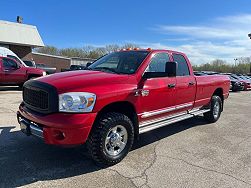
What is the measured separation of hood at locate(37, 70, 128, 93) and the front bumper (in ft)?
1.31

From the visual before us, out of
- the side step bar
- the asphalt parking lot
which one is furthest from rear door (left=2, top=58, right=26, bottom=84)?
the side step bar

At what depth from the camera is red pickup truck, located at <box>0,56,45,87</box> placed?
13.3 meters

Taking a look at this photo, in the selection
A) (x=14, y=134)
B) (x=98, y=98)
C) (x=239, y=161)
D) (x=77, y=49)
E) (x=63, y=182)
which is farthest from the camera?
(x=77, y=49)

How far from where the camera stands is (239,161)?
475 cm

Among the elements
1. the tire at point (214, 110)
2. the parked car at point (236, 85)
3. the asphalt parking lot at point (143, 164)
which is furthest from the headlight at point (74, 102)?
the parked car at point (236, 85)

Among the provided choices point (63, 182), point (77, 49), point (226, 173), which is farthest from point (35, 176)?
point (77, 49)

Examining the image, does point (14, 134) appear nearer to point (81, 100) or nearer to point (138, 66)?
point (81, 100)

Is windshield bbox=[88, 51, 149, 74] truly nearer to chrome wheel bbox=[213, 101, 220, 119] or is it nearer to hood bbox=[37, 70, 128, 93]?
hood bbox=[37, 70, 128, 93]

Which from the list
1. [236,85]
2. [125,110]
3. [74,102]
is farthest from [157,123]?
[236,85]

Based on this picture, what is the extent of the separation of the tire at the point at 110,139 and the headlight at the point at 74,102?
1.32 feet

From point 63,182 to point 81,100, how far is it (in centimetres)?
116

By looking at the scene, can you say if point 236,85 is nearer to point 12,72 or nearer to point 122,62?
point 12,72

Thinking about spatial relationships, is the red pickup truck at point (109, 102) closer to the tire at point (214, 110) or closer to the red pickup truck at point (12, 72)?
the tire at point (214, 110)

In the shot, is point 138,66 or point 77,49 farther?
point 77,49
